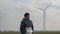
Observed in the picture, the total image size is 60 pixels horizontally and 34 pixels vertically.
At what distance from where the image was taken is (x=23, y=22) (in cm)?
1041

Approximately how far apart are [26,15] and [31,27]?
2.20 ft

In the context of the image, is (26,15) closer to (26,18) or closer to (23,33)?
(26,18)

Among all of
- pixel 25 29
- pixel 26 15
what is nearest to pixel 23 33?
pixel 25 29

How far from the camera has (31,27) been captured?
10.6 meters

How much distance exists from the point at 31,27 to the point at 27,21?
13.8 inches

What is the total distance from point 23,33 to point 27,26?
14.8 inches

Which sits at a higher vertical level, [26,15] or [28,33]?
[26,15]

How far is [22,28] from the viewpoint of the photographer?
10.4 meters

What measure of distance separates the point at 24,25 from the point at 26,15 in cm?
50

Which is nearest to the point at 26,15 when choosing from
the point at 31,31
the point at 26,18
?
the point at 26,18

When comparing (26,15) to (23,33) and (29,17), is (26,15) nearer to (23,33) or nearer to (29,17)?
(29,17)

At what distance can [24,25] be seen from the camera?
34.3 feet

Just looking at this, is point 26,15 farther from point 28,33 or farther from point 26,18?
point 28,33

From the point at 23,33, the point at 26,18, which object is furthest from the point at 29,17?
the point at 23,33
